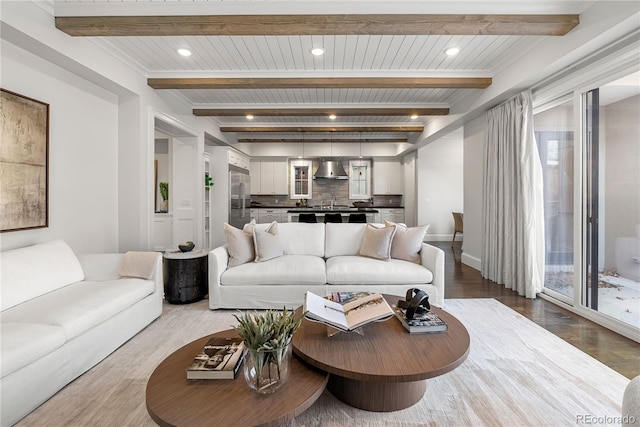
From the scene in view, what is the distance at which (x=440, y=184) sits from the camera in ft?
26.7

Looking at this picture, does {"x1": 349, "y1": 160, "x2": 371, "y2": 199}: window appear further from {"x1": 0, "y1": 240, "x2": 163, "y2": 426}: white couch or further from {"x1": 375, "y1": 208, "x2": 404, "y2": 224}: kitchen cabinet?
{"x1": 0, "y1": 240, "x2": 163, "y2": 426}: white couch

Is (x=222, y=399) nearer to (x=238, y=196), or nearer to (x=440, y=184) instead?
(x=238, y=196)

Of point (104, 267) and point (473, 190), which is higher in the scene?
point (473, 190)

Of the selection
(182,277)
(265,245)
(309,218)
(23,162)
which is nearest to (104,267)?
(182,277)

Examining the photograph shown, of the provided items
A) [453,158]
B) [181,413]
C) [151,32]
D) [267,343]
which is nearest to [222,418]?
[181,413]

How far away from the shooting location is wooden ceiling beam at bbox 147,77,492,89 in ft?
13.2

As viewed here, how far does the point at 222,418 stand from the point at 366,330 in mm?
984

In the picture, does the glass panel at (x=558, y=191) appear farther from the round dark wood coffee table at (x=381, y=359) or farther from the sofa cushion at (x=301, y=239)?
the sofa cushion at (x=301, y=239)

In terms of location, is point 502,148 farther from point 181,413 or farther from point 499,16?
point 181,413

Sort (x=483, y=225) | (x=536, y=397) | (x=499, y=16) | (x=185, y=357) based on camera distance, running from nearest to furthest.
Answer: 1. (x=185, y=357)
2. (x=536, y=397)
3. (x=499, y=16)
4. (x=483, y=225)

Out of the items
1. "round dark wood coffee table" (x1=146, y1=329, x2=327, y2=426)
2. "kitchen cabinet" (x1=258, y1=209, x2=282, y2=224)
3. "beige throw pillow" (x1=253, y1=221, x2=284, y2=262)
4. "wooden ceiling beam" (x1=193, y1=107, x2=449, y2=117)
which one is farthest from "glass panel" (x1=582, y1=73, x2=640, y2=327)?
"kitchen cabinet" (x1=258, y1=209, x2=282, y2=224)

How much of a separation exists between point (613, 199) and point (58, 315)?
4.48 meters

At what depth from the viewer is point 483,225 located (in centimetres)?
464

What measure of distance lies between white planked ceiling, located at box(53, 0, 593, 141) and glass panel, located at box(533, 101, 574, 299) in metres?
0.88
